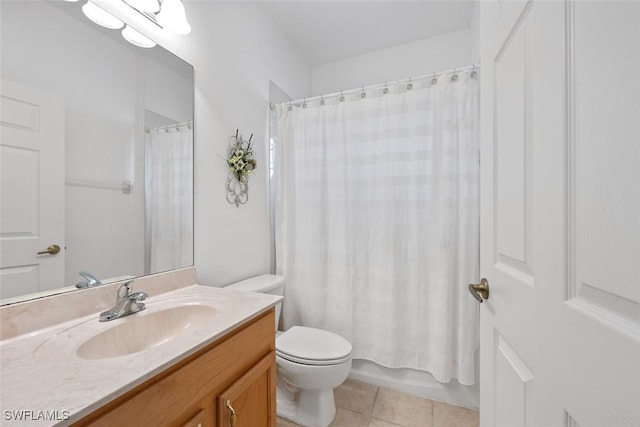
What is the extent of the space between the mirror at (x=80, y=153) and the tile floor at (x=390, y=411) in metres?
1.30

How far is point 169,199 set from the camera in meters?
1.25

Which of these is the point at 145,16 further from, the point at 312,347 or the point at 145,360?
the point at 312,347

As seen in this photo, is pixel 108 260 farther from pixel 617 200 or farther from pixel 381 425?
pixel 381 425

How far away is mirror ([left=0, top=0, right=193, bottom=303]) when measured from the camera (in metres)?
0.76

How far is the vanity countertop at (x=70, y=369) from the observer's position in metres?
0.44

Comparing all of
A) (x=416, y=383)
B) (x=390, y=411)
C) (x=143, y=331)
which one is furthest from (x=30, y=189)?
(x=416, y=383)

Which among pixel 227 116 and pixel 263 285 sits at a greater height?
pixel 227 116

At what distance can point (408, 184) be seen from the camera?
168cm

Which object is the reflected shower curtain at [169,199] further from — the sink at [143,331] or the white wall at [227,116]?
the sink at [143,331]

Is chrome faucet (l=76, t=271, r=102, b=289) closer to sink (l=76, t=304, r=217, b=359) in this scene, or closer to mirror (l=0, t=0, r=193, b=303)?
mirror (l=0, t=0, r=193, b=303)

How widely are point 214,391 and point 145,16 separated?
148cm

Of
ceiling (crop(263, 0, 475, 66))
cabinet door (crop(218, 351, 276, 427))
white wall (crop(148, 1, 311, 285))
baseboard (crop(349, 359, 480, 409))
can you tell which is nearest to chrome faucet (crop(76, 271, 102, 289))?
white wall (crop(148, 1, 311, 285))

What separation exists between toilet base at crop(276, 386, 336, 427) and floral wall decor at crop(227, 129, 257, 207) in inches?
47.3

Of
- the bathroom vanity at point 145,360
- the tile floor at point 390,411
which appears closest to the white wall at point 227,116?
the bathroom vanity at point 145,360
